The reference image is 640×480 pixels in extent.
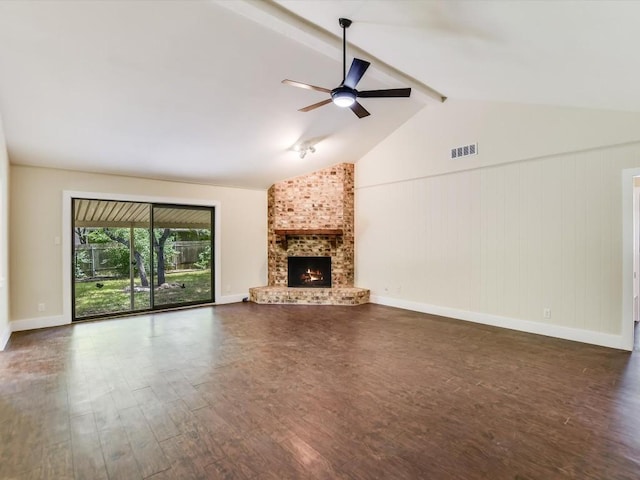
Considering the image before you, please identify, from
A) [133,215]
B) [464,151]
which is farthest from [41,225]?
[464,151]

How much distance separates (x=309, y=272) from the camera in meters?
7.27

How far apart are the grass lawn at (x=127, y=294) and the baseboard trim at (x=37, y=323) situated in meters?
0.30

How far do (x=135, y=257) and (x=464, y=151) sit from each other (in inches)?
239

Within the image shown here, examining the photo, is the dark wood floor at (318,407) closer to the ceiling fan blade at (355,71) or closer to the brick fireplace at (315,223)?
the brick fireplace at (315,223)

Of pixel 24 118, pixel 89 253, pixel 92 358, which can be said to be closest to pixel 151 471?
pixel 92 358

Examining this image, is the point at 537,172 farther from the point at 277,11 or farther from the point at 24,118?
the point at 24,118

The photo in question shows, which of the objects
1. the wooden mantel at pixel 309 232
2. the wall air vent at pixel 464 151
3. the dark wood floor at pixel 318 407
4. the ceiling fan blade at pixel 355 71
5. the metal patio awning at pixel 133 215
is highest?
the ceiling fan blade at pixel 355 71

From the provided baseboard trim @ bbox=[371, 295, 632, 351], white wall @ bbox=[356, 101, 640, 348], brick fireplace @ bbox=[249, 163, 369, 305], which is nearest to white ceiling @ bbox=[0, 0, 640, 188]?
white wall @ bbox=[356, 101, 640, 348]

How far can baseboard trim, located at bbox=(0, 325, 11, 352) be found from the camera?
400 centimetres

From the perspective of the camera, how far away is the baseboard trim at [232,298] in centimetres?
681

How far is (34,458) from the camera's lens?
6.55ft

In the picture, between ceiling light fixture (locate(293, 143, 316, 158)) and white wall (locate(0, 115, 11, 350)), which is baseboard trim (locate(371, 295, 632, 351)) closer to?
ceiling light fixture (locate(293, 143, 316, 158))

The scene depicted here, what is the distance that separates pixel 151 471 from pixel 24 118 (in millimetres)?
4132

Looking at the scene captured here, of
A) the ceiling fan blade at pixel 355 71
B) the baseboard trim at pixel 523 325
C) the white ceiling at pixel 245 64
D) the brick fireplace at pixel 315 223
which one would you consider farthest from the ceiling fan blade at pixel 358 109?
the baseboard trim at pixel 523 325
